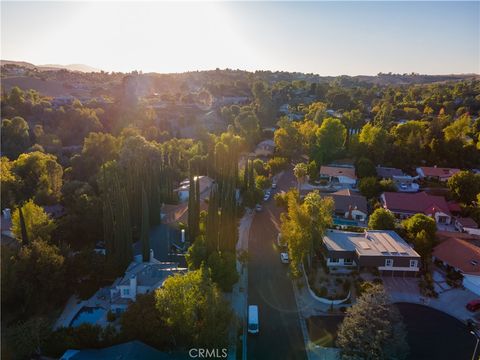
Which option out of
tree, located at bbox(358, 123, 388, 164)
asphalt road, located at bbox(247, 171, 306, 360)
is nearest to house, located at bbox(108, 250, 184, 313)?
asphalt road, located at bbox(247, 171, 306, 360)

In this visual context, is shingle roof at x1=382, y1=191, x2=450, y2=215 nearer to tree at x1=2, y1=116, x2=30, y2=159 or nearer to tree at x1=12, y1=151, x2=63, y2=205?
tree at x1=12, y1=151, x2=63, y2=205

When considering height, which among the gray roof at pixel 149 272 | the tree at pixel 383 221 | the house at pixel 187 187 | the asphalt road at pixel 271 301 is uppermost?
the tree at pixel 383 221

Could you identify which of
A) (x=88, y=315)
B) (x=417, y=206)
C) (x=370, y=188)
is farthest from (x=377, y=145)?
(x=88, y=315)

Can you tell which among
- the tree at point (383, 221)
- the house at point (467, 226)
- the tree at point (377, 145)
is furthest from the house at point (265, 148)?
the house at point (467, 226)

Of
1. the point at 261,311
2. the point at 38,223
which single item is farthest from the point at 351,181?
the point at 38,223

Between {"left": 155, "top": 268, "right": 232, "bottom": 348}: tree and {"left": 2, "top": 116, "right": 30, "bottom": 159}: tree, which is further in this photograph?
{"left": 2, "top": 116, "right": 30, "bottom": 159}: tree

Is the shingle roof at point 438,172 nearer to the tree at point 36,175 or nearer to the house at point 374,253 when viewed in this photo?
the house at point 374,253

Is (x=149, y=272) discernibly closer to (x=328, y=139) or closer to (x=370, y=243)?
(x=370, y=243)
